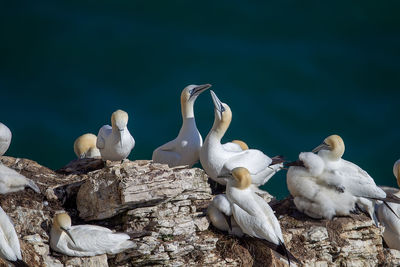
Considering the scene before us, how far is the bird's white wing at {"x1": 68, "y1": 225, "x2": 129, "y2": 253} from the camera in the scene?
767 cm

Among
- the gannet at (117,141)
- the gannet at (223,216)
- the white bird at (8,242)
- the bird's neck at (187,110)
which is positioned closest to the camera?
the white bird at (8,242)

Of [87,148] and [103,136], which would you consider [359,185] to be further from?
[87,148]

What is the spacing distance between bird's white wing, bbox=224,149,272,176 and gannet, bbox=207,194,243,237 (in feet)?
3.01

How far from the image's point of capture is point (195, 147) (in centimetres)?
970

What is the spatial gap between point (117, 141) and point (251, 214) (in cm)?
210

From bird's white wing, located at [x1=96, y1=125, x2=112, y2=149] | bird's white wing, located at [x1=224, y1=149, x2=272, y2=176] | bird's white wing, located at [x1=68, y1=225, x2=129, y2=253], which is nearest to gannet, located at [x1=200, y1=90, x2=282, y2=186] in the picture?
bird's white wing, located at [x1=224, y1=149, x2=272, y2=176]

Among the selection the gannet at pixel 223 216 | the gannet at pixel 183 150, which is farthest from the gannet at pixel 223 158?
the gannet at pixel 223 216

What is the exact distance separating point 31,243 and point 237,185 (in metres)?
1.86

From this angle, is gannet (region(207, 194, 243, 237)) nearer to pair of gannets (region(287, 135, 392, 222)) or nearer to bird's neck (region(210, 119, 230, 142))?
pair of gannets (region(287, 135, 392, 222))

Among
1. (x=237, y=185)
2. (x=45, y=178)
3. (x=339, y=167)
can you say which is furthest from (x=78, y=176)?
(x=339, y=167)

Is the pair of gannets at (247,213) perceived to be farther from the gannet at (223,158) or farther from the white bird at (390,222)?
the white bird at (390,222)

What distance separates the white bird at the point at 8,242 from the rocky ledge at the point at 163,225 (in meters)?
0.19

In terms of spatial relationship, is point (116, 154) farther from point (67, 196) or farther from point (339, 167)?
point (339, 167)

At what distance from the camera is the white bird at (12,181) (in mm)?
8203
